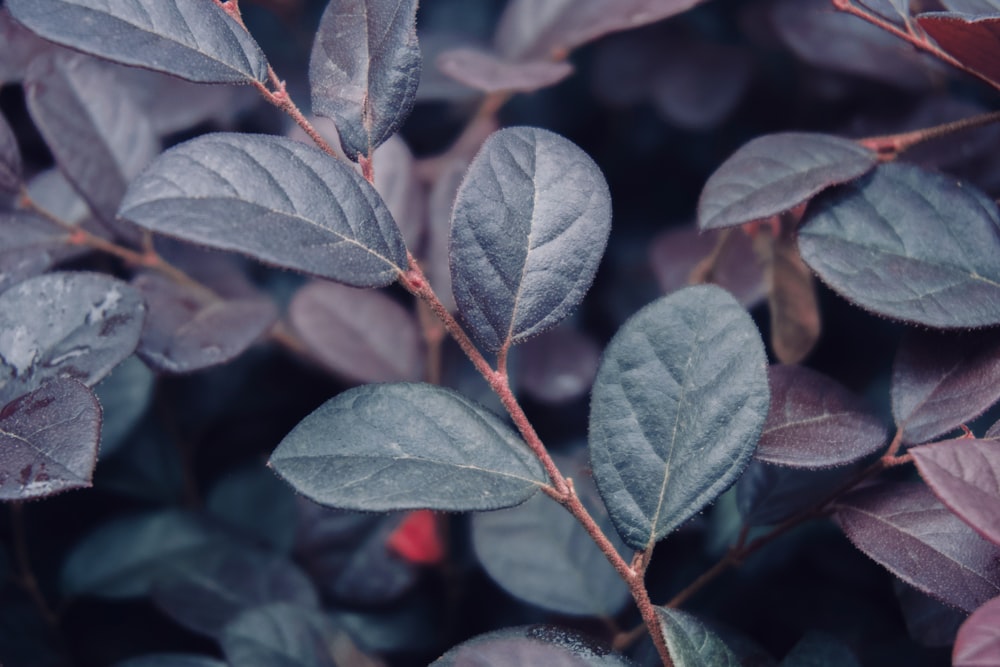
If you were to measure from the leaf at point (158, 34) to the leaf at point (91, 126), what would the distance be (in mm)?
274

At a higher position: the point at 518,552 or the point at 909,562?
the point at 909,562

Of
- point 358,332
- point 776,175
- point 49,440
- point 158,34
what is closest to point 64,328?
point 49,440

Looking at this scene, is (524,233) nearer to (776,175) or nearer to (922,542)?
(776,175)

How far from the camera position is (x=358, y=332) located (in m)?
0.96

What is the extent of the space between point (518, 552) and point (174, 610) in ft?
1.11

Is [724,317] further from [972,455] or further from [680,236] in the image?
[680,236]

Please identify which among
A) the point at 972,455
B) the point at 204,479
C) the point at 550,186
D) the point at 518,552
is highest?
the point at 550,186

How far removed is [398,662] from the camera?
96 centimetres

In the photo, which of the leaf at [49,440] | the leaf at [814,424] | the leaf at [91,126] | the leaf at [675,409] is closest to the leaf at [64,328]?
the leaf at [49,440]

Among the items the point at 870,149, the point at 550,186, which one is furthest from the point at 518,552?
the point at 870,149

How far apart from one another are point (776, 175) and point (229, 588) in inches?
25.9

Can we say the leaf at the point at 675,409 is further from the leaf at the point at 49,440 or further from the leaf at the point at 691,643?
the leaf at the point at 49,440

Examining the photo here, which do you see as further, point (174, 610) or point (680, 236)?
point (680, 236)

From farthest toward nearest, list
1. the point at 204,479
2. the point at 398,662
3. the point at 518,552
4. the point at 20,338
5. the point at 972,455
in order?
the point at 204,479, the point at 398,662, the point at 518,552, the point at 20,338, the point at 972,455
